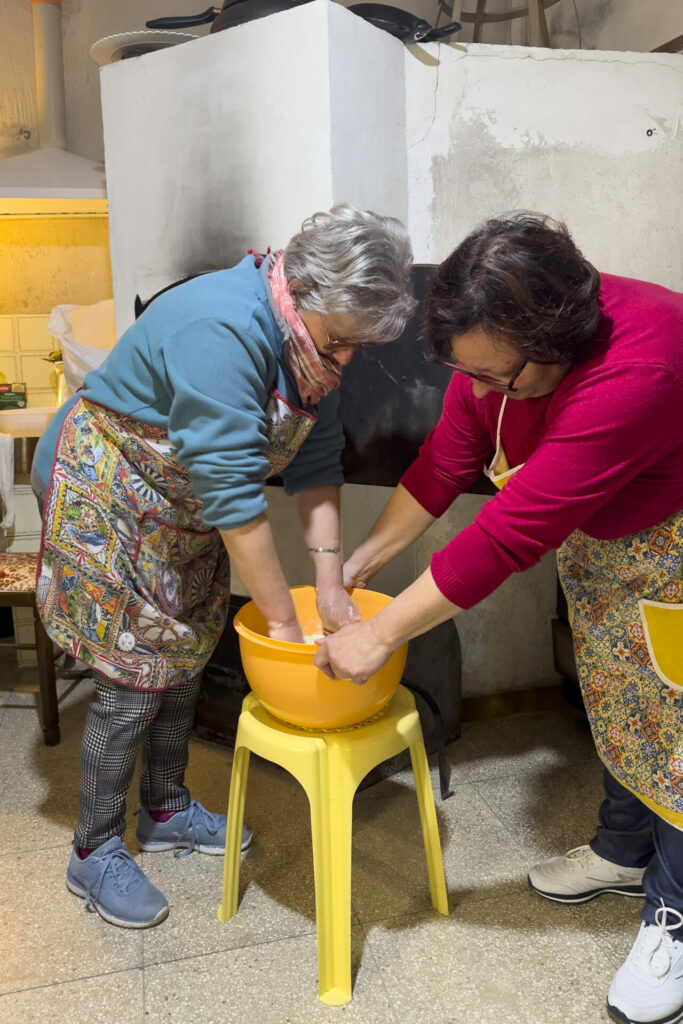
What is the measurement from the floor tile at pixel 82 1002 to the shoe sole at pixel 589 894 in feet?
2.62

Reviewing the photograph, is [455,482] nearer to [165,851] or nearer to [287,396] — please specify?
[287,396]

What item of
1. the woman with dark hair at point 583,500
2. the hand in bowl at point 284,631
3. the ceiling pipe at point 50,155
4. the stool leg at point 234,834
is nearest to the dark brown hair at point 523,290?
the woman with dark hair at point 583,500

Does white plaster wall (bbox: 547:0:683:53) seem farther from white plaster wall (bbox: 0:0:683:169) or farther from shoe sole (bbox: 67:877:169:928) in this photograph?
shoe sole (bbox: 67:877:169:928)

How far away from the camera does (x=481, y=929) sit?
153cm

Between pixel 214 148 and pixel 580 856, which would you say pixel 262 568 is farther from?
pixel 214 148

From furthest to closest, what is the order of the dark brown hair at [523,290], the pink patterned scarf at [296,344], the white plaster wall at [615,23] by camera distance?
the white plaster wall at [615,23]
the pink patterned scarf at [296,344]
the dark brown hair at [523,290]

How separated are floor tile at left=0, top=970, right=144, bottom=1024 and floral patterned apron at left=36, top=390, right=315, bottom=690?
515mm

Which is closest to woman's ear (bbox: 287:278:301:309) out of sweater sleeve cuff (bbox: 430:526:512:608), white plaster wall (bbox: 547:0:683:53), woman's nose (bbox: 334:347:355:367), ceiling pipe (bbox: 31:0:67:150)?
woman's nose (bbox: 334:347:355:367)

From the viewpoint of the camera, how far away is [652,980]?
1.33 metres

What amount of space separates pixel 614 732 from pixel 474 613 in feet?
2.89

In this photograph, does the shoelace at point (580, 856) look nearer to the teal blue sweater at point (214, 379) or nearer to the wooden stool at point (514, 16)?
the teal blue sweater at point (214, 379)

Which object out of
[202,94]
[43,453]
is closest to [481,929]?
[43,453]

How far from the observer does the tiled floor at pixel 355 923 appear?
1371 mm

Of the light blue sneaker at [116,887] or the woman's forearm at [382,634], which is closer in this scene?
the woman's forearm at [382,634]
